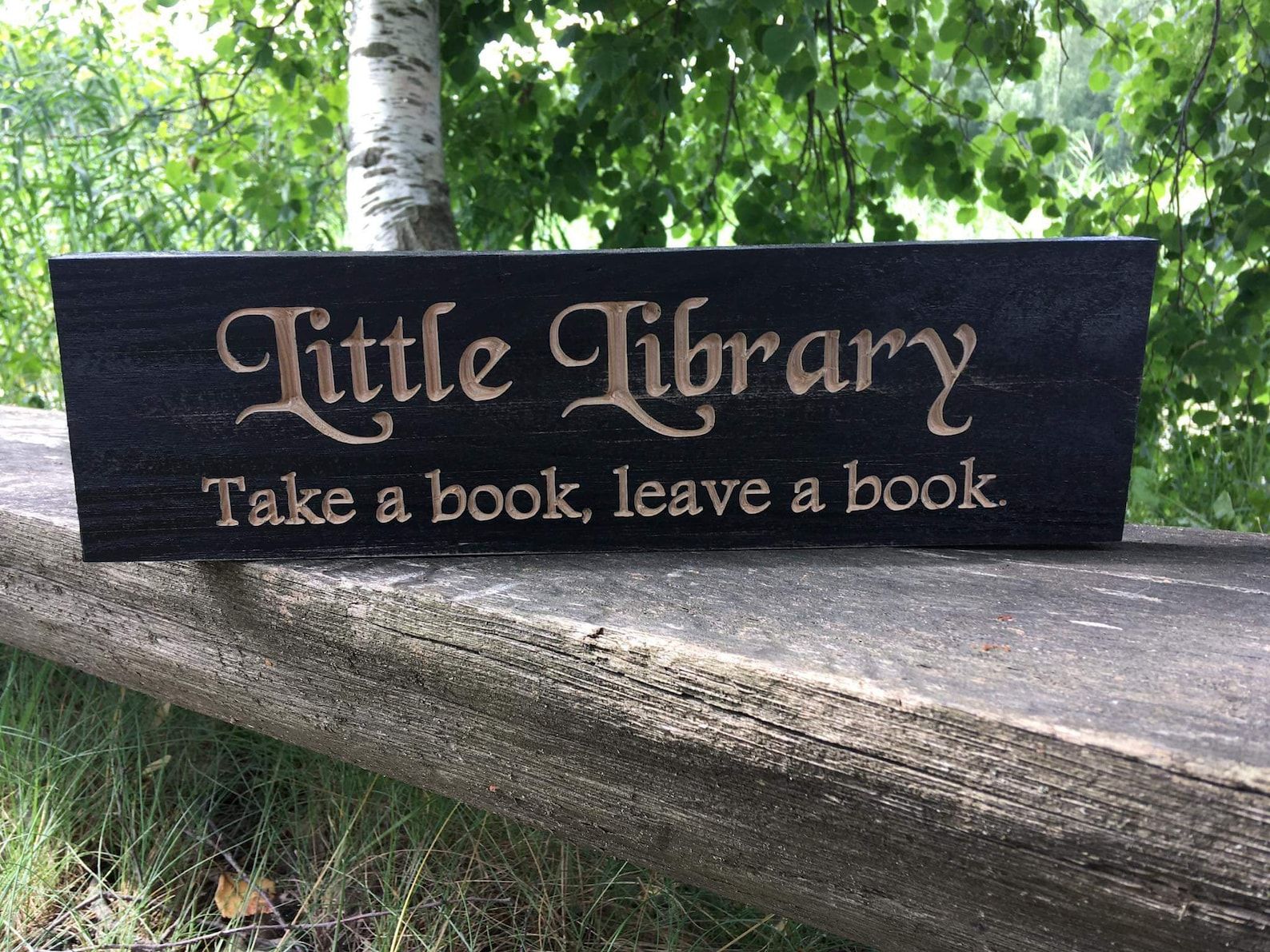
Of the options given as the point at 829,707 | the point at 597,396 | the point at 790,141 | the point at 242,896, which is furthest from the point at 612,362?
the point at 790,141

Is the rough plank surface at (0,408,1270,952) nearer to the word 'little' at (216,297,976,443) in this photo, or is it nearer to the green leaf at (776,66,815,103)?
the word 'little' at (216,297,976,443)

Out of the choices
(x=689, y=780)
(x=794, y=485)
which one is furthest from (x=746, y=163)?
(x=689, y=780)

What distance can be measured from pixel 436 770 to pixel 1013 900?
51 cm

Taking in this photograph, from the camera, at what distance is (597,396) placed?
3.12ft

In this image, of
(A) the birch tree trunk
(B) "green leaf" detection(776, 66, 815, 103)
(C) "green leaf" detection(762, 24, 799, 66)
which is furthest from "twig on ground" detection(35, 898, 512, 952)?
(B) "green leaf" detection(776, 66, 815, 103)

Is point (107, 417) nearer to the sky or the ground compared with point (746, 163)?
nearer to the ground

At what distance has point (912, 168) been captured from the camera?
2.23 meters

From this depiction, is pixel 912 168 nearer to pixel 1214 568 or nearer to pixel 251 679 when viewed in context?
pixel 1214 568

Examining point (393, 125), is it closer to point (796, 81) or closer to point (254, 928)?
point (796, 81)

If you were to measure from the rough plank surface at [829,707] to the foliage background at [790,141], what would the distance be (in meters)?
1.13

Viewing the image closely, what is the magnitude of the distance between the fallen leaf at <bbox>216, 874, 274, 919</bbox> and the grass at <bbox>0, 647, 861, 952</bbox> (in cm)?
2

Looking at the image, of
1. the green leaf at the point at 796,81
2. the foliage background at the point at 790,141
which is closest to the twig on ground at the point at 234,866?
the foliage background at the point at 790,141

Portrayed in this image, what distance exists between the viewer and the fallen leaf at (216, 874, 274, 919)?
1241 millimetres

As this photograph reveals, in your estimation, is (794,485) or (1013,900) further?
(794,485)
